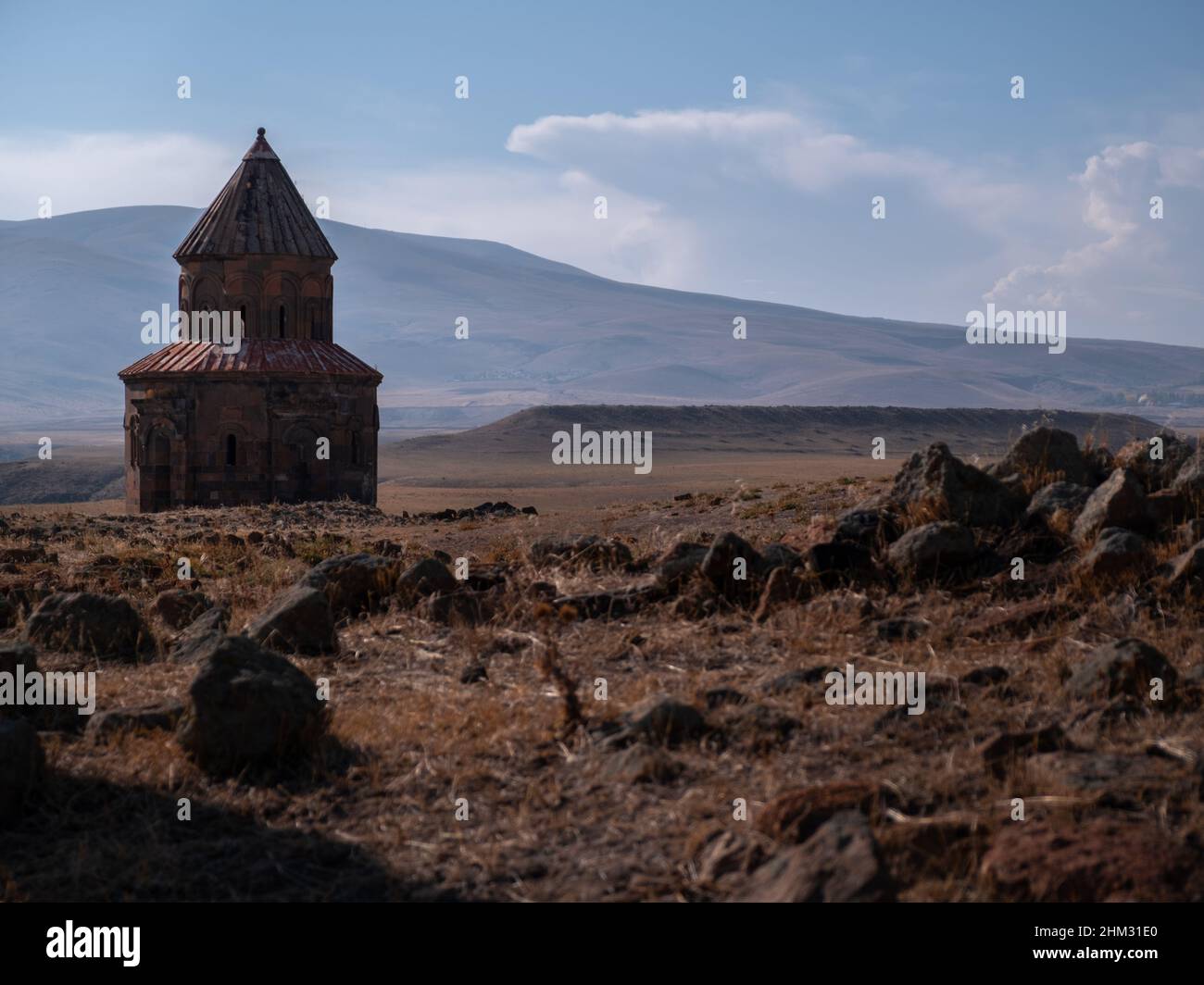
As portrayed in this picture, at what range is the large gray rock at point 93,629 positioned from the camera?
312 inches

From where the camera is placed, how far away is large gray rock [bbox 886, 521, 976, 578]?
772 cm

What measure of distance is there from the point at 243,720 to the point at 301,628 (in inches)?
74.9

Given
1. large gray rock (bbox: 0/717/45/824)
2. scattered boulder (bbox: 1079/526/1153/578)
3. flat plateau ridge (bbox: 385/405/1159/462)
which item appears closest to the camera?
large gray rock (bbox: 0/717/45/824)

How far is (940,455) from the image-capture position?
8.63 m

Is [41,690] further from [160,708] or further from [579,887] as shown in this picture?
[579,887]

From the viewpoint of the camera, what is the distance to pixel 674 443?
7150 centimetres

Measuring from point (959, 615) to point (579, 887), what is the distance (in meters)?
3.46

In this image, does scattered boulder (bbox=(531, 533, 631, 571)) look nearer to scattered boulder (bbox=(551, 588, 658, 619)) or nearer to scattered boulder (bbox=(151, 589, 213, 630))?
scattered boulder (bbox=(551, 588, 658, 619))

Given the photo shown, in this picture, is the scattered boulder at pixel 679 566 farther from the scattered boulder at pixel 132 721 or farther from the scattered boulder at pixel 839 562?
the scattered boulder at pixel 132 721

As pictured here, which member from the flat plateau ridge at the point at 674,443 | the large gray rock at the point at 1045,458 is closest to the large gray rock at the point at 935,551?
the large gray rock at the point at 1045,458

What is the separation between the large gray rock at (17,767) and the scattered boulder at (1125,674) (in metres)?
4.34

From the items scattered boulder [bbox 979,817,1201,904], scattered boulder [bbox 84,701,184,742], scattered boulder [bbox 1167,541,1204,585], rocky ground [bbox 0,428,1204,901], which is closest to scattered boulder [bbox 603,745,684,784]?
rocky ground [bbox 0,428,1204,901]

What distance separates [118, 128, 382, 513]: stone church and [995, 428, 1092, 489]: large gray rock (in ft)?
57.2

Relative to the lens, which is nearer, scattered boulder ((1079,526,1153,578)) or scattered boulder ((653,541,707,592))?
scattered boulder ((1079,526,1153,578))
